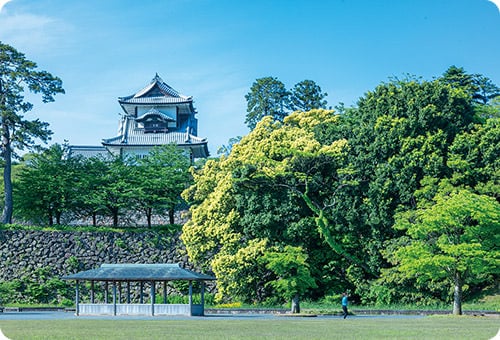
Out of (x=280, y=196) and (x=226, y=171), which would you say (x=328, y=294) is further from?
(x=226, y=171)

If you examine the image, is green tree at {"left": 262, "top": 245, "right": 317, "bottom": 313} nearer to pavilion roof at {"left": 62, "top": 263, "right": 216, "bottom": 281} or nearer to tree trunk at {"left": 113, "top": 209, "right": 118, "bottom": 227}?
pavilion roof at {"left": 62, "top": 263, "right": 216, "bottom": 281}

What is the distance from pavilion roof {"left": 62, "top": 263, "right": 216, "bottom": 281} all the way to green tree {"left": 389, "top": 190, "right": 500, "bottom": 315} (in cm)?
844

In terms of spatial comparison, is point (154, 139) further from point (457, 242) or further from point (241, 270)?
point (457, 242)

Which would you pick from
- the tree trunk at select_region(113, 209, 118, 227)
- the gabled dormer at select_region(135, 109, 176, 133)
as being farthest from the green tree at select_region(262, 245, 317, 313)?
the gabled dormer at select_region(135, 109, 176, 133)

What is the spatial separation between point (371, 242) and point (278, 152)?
5835mm

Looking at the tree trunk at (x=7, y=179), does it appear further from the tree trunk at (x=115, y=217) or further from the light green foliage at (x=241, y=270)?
the light green foliage at (x=241, y=270)

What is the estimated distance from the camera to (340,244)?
3512 centimetres

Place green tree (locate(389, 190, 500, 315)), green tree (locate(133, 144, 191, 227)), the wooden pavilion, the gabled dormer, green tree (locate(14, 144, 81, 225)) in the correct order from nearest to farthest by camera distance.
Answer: green tree (locate(389, 190, 500, 315))
the wooden pavilion
green tree (locate(14, 144, 81, 225))
green tree (locate(133, 144, 191, 227))
the gabled dormer

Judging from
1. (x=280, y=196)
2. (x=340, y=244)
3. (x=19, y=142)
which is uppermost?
(x=19, y=142)

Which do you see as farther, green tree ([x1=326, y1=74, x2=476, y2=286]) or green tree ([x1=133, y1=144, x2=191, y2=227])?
green tree ([x1=133, y1=144, x2=191, y2=227])

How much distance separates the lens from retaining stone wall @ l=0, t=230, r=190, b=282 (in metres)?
37.9

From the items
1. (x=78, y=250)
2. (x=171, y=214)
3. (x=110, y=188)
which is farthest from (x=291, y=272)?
(x=78, y=250)

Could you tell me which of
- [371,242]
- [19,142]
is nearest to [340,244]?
[371,242]

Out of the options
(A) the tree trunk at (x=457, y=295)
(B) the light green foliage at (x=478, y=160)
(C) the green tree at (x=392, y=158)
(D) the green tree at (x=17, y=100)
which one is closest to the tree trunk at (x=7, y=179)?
(D) the green tree at (x=17, y=100)
